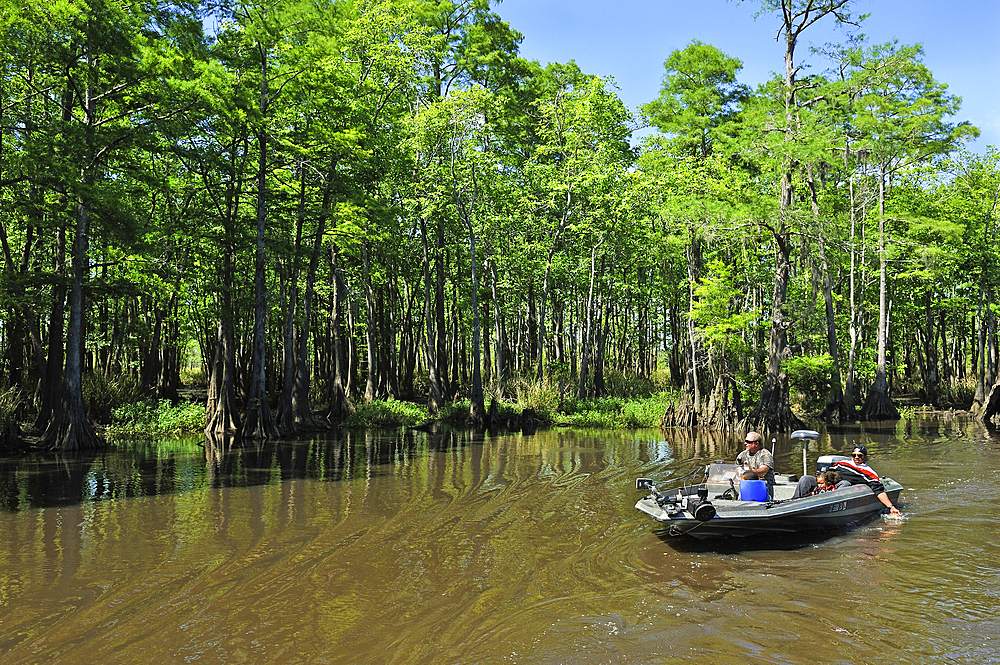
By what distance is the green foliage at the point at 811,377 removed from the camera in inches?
824

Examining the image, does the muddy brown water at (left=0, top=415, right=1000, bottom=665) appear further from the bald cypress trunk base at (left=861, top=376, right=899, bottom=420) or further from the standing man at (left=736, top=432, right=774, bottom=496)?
the bald cypress trunk base at (left=861, top=376, right=899, bottom=420)

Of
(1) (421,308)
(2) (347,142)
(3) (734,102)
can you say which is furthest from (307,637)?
(1) (421,308)

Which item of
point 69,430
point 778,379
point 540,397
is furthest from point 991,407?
point 69,430

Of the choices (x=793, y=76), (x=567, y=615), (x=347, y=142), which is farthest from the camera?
(x=793, y=76)

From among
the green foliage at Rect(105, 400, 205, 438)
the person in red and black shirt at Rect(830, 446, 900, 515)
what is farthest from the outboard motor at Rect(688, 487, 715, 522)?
the green foliage at Rect(105, 400, 205, 438)

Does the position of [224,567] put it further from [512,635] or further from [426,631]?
[512,635]

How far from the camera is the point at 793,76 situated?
75.5ft

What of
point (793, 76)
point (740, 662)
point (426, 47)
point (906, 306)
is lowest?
point (740, 662)

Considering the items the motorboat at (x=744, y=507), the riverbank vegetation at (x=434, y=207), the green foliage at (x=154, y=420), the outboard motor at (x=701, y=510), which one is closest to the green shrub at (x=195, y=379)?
the riverbank vegetation at (x=434, y=207)

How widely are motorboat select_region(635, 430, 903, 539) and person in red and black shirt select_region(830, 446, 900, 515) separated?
15cm

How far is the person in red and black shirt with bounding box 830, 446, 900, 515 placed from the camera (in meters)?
10.1

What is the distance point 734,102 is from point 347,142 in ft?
49.0

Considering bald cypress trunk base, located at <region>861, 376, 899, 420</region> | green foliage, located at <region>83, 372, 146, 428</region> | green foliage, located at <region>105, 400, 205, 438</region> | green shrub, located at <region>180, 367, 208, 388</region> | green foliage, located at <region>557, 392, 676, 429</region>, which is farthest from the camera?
green shrub, located at <region>180, 367, 208, 388</region>

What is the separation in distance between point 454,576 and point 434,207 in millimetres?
16916
